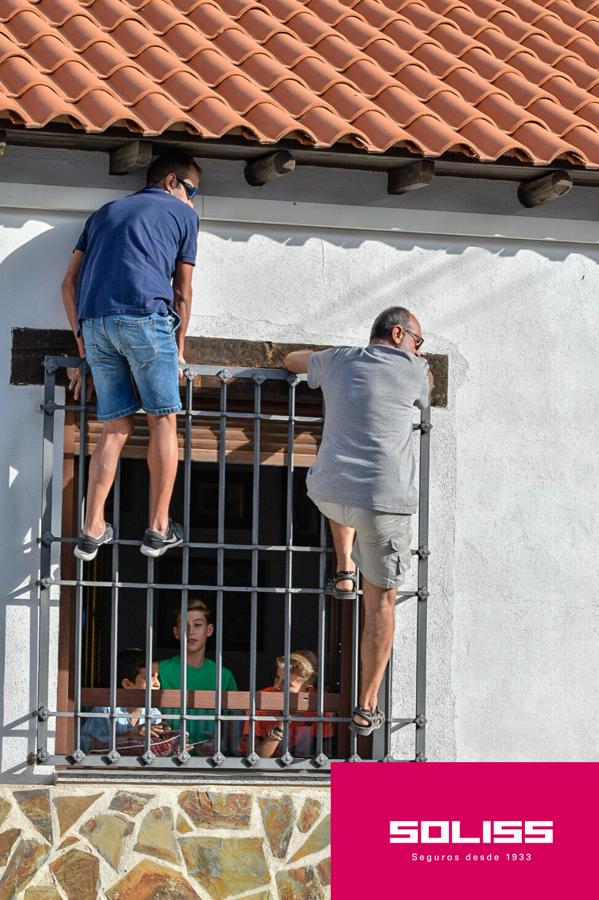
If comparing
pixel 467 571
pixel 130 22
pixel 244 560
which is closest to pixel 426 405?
pixel 467 571

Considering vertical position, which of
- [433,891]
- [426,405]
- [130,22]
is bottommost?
[433,891]

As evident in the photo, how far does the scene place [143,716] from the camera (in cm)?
606

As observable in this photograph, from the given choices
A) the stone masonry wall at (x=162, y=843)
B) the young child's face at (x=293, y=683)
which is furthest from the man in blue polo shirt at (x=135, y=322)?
the stone masonry wall at (x=162, y=843)

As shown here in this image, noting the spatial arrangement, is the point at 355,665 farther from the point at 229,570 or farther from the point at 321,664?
the point at 229,570

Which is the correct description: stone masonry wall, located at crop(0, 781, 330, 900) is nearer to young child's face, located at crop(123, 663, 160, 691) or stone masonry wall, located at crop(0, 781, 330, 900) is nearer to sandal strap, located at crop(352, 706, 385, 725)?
sandal strap, located at crop(352, 706, 385, 725)

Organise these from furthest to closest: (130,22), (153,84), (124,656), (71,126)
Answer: (124,656) < (130,22) < (153,84) < (71,126)

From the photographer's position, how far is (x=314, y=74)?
6609 millimetres

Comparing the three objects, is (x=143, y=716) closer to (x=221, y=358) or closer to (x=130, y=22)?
(x=221, y=358)

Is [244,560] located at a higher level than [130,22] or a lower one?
lower

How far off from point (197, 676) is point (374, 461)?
1.43m

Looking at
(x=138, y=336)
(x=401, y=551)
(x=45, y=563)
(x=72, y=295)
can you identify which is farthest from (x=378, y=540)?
(x=72, y=295)

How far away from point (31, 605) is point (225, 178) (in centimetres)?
204

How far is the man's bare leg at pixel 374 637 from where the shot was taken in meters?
6.01

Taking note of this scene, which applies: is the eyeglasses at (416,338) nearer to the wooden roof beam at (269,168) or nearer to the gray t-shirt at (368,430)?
the gray t-shirt at (368,430)
